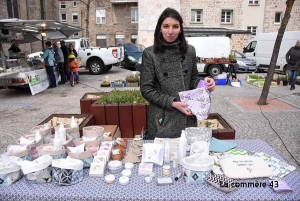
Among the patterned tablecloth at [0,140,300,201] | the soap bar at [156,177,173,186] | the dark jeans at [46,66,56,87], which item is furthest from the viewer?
the dark jeans at [46,66,56,87]

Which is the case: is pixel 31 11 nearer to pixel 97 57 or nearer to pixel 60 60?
pixel 97 57

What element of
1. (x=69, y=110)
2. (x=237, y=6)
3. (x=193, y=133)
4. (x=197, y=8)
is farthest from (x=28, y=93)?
(x=237, y=6)

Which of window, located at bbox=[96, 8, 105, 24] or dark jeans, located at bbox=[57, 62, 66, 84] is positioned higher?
window, located at bbox=[96, 8, 105, 24]

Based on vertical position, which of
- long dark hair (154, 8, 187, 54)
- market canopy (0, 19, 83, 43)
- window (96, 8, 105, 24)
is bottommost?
long dark hair (154, 8, 187, 54)

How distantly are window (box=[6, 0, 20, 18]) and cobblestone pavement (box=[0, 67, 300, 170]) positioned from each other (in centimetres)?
1376

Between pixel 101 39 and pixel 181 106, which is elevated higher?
pixel 101 39

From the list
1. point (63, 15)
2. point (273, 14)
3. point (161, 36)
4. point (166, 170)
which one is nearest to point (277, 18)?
point (273, 14)

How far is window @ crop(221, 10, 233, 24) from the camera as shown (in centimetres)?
2578

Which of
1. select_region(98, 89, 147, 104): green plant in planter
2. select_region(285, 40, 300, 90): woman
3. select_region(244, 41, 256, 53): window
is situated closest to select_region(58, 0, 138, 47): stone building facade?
select_region(244, 41, 256, 53): window

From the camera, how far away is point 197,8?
2530cm

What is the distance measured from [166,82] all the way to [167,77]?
4 cm

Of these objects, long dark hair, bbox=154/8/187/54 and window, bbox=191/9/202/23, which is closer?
long dark hair, bbox=154/8/187/54

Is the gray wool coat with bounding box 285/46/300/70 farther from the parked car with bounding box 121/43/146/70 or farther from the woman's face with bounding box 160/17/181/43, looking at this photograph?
the woman's face with bounding box 160/17/181/43

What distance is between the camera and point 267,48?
1603 centimetres
